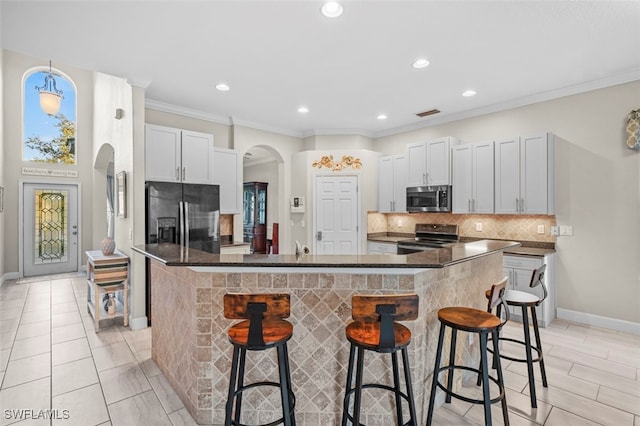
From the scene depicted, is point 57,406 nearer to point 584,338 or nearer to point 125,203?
point 125,203

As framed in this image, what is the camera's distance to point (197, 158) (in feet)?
14.2

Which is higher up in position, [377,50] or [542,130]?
[377,50]

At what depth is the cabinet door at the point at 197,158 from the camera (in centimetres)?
421

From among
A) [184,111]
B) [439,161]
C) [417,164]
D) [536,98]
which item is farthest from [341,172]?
[536,98]

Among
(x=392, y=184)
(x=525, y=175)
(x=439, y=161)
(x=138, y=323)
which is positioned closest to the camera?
(x=138, y=323)

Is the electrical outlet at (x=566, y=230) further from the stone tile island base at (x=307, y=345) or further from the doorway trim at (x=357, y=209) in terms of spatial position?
the stone tile island base at (x=307, y=345)

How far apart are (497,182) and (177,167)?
14.0ft

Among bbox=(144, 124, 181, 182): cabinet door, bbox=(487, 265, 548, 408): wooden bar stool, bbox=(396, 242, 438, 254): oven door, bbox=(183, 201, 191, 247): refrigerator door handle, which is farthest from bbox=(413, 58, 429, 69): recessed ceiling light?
bbox=(183, 201, 191, 247): refrigerator door handle

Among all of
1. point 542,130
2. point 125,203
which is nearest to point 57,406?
point 125,203

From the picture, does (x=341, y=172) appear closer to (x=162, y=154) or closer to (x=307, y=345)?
(x=162, y=154)

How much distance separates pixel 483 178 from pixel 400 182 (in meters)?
1.36

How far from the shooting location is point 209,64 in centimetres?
331

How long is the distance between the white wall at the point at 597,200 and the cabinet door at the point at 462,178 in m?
0.86

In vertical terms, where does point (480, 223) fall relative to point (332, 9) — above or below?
below
